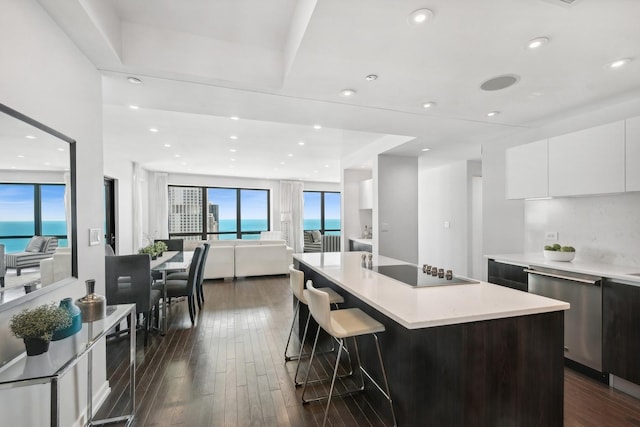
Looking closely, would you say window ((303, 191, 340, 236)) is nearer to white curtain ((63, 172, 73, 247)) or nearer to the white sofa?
the white sofa

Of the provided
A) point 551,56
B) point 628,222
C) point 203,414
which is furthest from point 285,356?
point 628,222

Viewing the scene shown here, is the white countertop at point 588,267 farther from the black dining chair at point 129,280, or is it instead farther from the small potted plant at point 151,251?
the small potted plant at point 151,251

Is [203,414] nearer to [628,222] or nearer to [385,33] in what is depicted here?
[385,33]

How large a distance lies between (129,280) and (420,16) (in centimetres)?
340

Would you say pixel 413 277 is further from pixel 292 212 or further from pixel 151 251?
pixel 292 212

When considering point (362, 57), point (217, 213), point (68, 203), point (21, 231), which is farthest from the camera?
point (217, 213)

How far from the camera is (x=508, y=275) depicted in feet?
9.88

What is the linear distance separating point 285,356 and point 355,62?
258 centimetres

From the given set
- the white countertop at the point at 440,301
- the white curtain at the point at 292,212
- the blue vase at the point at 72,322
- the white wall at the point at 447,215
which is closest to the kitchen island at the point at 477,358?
the white countertop at the point at 440,301

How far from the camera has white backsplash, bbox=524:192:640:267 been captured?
261 centimetres

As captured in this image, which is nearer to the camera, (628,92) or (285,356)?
(628,92)

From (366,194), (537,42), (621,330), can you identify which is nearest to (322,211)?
(366,194)

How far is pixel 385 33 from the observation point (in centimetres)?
170

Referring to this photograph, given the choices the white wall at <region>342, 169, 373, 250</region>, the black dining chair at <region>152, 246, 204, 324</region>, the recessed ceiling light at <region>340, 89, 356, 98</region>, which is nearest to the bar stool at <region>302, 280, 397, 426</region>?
Answer: the recessed ceiling light at <region>340, 89, 356, 98</region>
